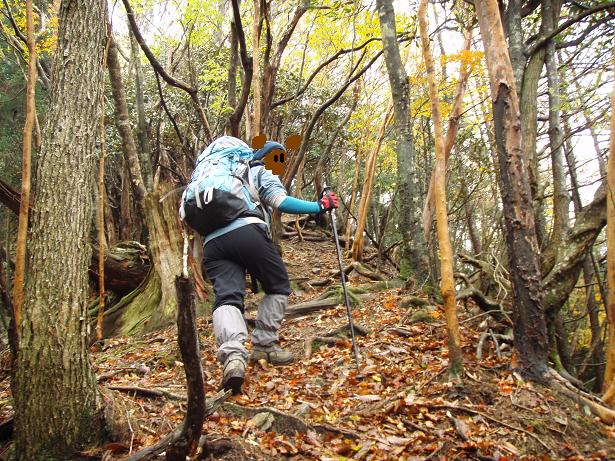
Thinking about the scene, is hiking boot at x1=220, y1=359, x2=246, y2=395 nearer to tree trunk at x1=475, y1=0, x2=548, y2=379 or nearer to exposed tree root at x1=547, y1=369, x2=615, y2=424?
tree trunk at x1=475, y1=0, x2=548, y2=379

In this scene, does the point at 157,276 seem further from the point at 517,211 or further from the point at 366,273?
the point at 517,211

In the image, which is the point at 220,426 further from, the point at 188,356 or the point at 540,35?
the point at 540,35

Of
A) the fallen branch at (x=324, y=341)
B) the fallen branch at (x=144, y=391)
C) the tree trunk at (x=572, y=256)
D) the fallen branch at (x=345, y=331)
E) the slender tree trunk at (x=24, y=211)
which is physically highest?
the slender tree trunk at (x=24, y=211)

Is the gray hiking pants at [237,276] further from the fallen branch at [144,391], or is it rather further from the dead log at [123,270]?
the dead log at [123,270]

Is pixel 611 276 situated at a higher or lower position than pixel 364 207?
lower

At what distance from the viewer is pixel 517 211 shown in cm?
322

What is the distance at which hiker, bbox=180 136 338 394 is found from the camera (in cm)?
355

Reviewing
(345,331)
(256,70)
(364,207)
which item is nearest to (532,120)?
(345,331)

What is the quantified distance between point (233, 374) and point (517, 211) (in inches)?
99.6

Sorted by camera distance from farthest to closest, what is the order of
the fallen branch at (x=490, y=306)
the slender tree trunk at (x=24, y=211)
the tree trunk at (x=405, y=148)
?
the tree trunk at (x=405, y=148), the fallen branch at (x=490, y=306), the slender tree trunk at (x=24, y=211)

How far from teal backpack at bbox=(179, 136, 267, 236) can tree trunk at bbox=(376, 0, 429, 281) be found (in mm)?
2691

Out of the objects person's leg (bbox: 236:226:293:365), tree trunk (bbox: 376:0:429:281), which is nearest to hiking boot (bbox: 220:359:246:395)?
person's leg (bbox: 236:226:293:365)

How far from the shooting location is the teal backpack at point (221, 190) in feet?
11.7

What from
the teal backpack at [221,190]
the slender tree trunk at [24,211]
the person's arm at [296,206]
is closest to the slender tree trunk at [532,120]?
the person's arm at [296,206]
